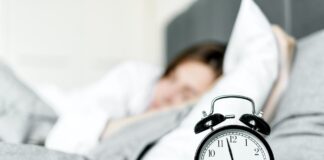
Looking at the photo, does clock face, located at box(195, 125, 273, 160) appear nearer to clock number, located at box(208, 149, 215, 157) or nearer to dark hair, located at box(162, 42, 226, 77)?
clock number, located at box(208, 149, 215, 157)

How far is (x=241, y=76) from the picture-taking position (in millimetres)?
921

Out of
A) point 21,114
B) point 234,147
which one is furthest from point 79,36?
point 234,147

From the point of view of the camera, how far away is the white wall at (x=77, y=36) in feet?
9.14

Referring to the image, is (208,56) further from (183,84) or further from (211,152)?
(211,152)

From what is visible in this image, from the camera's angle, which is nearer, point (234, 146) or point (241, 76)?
point (234, 146)

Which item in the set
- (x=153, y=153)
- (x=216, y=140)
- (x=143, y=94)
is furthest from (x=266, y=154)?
(x=143, y=94)

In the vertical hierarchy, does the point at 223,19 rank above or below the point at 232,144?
below

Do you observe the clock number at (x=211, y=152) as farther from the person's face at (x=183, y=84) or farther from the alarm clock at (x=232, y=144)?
the person's face at (x=183, y=84)

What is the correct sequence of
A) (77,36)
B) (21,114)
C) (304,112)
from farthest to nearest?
(77,36) → (21,114) → (304,112)

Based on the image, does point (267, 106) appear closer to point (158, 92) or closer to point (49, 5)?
point (158, 92)

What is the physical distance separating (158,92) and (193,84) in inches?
7.0

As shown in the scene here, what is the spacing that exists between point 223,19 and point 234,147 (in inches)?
34.3

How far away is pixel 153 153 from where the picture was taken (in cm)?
77

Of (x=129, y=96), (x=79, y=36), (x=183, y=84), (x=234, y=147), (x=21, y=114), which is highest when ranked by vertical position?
(x=234, y=147)
